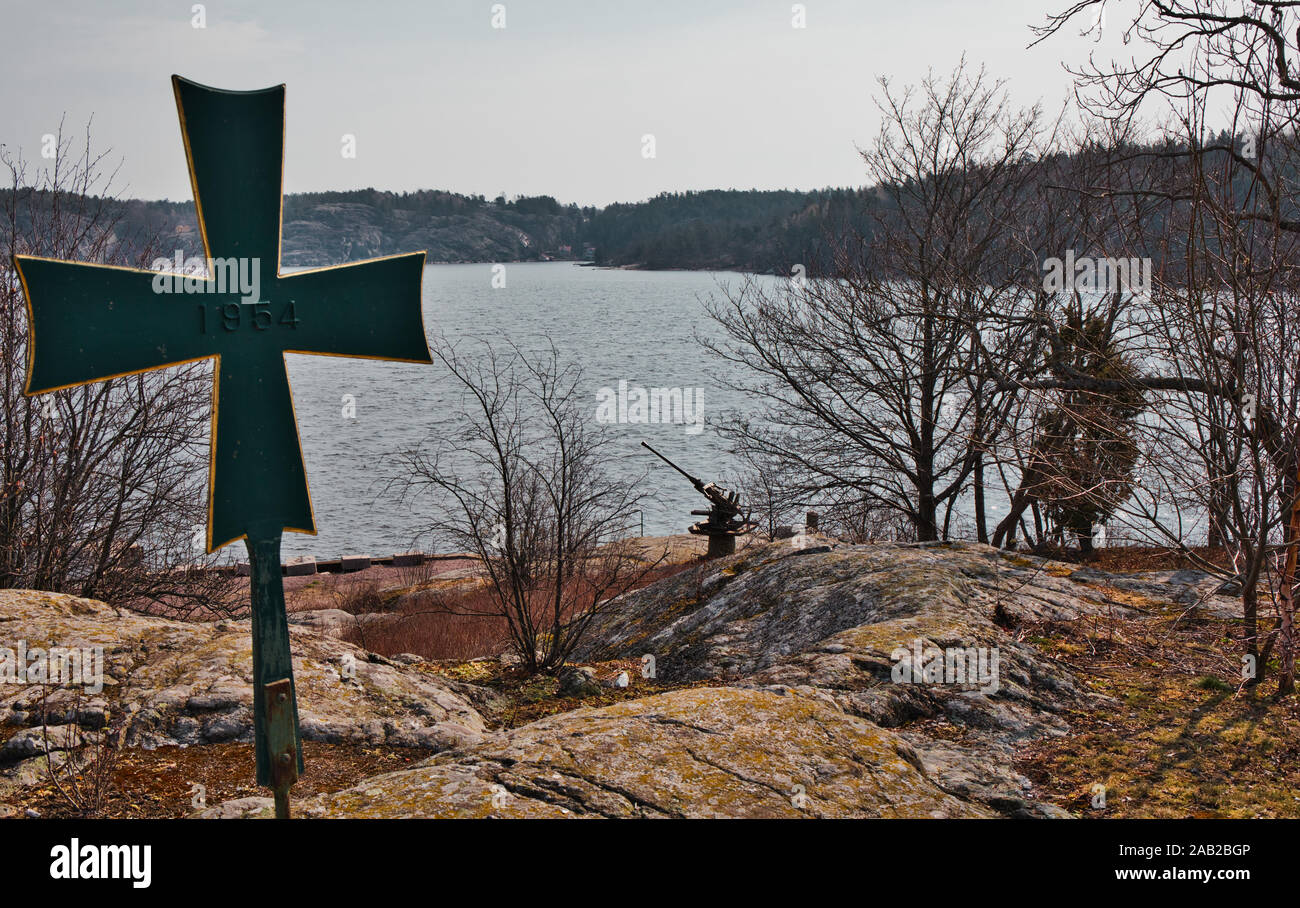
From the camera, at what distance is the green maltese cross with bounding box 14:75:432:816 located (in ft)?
11.9

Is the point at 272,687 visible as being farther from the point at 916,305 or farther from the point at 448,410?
the point at 448,410

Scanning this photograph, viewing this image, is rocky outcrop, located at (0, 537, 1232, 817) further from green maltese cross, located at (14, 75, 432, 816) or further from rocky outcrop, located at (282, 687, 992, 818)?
green maltese cross, located at (14, 75, 432, 816)

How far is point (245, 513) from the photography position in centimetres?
373

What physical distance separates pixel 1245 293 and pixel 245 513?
608 cm

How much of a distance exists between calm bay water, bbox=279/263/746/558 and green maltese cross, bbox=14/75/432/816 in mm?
7665

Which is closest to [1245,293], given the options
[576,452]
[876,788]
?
[876,788]

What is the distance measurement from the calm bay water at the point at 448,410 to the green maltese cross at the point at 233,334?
7.67m

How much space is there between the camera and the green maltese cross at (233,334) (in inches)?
142

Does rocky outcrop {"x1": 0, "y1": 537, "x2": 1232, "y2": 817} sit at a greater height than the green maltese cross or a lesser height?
lesser

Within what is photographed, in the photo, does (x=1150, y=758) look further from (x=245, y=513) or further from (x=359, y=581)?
(x=359, y=581)

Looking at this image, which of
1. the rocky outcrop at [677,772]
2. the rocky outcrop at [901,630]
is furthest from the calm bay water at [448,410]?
the rocky outcrop at [677,772]

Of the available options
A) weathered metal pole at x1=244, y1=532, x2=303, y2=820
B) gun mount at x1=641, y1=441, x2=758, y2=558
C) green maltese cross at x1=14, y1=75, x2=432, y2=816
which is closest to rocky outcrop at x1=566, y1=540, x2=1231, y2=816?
weathered metal pole at x1=244, y1=532, x2=303, y2=820

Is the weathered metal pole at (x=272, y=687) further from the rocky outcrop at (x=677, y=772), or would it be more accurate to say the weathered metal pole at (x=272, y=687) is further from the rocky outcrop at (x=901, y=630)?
the rocky outcrop at (x=901, y=630)

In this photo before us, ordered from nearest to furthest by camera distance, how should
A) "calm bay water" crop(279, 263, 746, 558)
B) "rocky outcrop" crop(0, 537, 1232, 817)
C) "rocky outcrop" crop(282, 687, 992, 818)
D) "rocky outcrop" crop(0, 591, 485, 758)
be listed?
"rocky outcrop" crop(282, 687, 992, 818) → "rocky outcrop" crop(0, 537, 1232, 817) → "rocky outcrop" crop(0, 591, 485, 758) → "calm bay water" crop(279, 263, 746, 558)
